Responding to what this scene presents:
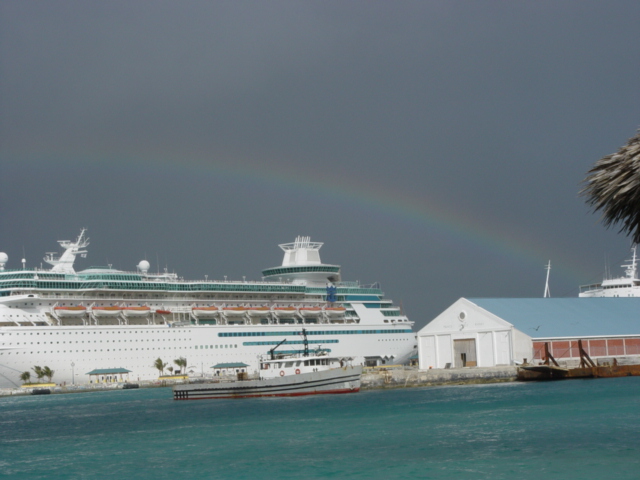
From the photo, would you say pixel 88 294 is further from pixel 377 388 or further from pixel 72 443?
pixel 72 443

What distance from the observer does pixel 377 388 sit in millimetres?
57781

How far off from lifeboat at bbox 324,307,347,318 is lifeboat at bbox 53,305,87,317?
26825mm

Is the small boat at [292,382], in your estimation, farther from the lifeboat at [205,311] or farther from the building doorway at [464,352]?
the lifeboat at [205,311]

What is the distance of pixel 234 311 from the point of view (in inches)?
3130

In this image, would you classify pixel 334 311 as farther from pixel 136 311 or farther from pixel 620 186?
pixel 620 186

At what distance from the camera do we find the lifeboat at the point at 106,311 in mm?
70438

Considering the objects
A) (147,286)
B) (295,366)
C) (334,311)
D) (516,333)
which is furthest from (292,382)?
(334,311)

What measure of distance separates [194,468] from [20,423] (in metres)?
20.5

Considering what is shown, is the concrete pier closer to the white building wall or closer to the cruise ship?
the white building wall

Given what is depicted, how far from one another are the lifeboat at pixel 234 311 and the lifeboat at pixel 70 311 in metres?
14.0

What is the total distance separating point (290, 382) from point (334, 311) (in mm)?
36736

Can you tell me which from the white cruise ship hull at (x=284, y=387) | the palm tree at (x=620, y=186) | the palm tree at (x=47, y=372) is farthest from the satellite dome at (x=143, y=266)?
the palm tree at (x=620, y=186)

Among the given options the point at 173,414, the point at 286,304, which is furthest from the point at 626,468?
the point at 286,304

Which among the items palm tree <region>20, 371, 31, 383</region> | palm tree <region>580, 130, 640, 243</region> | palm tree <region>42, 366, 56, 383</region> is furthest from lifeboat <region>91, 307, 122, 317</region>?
palm tree <region>580, 130, 640, 243</region>
